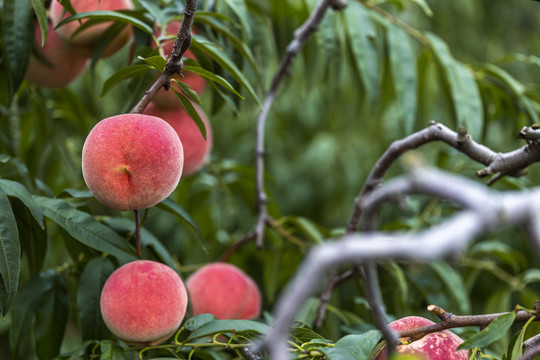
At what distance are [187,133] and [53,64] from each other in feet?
0.73

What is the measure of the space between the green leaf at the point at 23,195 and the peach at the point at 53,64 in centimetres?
27

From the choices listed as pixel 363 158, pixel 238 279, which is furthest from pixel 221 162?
pixel 363 158

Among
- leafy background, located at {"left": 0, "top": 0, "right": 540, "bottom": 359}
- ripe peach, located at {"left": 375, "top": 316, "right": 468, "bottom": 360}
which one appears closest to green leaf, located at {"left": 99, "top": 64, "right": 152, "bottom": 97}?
leafy background, located at {"left": 0, "top": 0, "right": 540, "bottom": 359}

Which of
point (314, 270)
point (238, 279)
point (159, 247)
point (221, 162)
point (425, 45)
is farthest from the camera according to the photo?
point (221, 162)

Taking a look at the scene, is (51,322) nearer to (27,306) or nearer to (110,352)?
(27,306)

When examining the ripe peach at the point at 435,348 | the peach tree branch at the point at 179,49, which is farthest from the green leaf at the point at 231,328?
the peach tree branch at the point at 179,49

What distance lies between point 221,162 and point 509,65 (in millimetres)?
1828

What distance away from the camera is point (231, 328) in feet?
1.77

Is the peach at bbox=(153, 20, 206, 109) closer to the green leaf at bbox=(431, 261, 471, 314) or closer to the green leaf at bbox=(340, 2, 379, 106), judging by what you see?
the green leaf at bbox=(340, 2, 379, 106)

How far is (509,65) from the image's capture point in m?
2.56

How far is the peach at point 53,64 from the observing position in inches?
32.5

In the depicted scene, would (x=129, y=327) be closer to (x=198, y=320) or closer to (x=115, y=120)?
(x=198, y=320)

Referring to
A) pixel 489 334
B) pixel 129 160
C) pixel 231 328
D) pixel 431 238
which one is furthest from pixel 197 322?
pixel 431 238

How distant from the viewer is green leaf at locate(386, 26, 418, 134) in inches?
35.7
